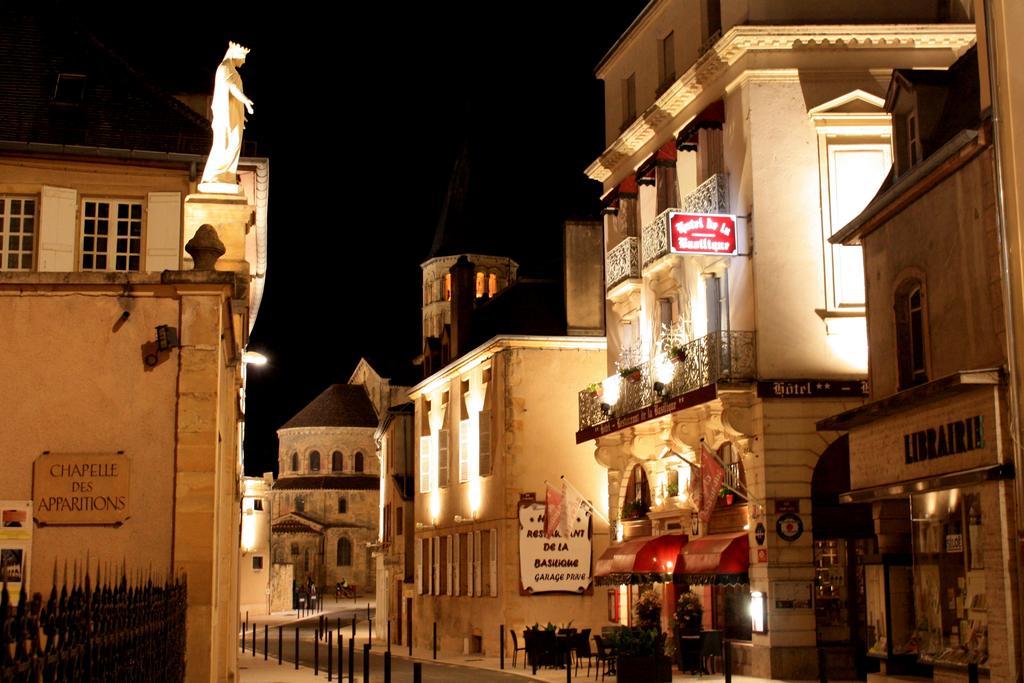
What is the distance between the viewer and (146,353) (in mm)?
13320

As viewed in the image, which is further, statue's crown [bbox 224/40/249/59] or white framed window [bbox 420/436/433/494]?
white framed window [bbox 420/436/433/494]

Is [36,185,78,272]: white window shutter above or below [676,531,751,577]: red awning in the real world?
above

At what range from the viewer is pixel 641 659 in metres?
20.4

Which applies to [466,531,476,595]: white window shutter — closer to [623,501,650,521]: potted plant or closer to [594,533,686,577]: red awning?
[623,501,650,521]: potted plant

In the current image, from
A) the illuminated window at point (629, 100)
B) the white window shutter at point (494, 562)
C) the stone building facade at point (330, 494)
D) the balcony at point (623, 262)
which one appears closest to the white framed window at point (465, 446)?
the white window shutter at point (494, 562)

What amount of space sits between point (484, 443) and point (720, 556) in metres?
14.3

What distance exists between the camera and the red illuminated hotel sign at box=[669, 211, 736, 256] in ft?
81.9

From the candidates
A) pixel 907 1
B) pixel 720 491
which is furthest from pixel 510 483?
pixel 907 1

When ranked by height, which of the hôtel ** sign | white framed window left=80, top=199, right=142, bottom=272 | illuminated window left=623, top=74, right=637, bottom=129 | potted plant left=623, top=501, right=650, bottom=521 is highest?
illuminated window left=623, top=74, right=637, bottom=129

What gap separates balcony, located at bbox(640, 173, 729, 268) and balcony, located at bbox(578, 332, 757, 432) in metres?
2.21

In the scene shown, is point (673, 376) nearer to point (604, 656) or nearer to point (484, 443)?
point (604, 656)

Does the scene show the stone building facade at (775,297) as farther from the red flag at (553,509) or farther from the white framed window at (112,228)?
the white framed window at (112,228)

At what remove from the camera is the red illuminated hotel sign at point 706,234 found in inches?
983

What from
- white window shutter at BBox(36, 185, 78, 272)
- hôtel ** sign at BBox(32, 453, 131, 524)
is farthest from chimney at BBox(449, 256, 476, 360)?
hôtel ** sign at BBox(32, 453, 131, 524)
